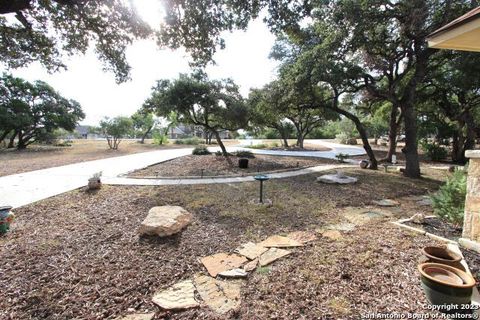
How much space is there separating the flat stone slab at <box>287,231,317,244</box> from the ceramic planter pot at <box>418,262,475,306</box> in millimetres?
1460

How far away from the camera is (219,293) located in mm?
2305

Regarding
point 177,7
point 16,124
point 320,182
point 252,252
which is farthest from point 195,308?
point 16,124

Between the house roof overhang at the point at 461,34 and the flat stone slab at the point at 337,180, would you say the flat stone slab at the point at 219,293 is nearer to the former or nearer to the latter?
the house roof overhang at the point at 461,34

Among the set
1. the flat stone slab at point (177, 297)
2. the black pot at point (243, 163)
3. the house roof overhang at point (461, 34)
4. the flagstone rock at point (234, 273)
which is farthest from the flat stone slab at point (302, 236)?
the black pot at point (243, 163)

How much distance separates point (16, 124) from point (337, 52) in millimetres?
21643

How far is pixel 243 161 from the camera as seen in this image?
32.1ft

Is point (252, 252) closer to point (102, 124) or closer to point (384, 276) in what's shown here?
point (384, 276)

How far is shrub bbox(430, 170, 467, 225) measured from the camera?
348 centimetres

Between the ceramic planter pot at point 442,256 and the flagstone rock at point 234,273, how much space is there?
6.64 feet

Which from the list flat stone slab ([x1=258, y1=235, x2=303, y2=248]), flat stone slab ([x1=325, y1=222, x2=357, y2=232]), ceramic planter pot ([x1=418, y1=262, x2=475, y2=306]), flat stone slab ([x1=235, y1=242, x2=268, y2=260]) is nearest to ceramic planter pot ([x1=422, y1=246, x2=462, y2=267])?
ceramic planter pot ([x1=418, y1=262, x2=475, y2=306])

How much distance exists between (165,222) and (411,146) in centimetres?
907

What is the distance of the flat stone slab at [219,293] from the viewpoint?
2.12m

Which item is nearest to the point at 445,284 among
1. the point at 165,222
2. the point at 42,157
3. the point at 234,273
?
the point at 234,273

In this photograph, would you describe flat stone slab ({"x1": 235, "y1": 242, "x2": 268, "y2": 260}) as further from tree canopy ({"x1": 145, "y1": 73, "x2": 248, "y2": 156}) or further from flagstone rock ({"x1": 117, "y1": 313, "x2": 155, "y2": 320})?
tree canopy ({"x1": 145, "y1": 73, "x2": 248, "y2": 156})
